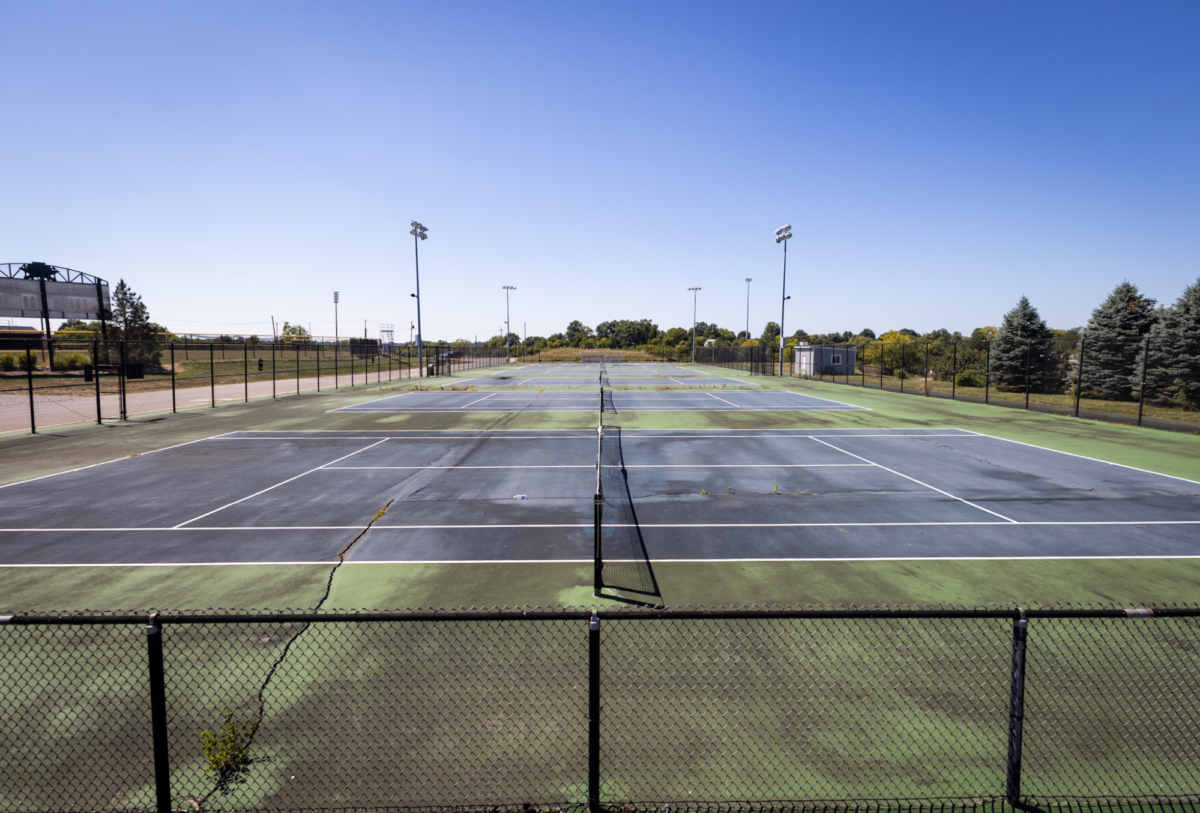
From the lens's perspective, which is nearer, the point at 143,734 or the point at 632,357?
the point at 143,734

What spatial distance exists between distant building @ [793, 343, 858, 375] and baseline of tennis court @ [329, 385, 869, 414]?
811 inches

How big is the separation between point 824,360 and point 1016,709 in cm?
6155

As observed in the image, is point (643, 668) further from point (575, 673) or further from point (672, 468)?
point (672, 468)

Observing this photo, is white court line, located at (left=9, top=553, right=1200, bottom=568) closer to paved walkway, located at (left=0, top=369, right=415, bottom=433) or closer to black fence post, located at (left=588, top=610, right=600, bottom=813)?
black fence post, located at (left=588, top=610, right=600, bottom=813)

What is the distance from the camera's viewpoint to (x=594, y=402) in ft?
112

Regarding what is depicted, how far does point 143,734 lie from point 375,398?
32.6 metres

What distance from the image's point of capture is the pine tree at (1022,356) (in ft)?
131

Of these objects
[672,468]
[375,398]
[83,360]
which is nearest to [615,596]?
[672,468]

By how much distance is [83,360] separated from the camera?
5416 cm

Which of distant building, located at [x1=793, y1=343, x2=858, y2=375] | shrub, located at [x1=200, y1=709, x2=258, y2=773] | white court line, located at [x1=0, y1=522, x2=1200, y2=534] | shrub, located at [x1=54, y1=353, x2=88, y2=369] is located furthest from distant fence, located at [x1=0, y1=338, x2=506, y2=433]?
distant building, located at [x1=793, y1=343, x2=858, y2=375]

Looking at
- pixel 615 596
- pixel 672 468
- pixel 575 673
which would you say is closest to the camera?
pixel 575 673

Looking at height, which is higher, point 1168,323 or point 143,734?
point 1168,323

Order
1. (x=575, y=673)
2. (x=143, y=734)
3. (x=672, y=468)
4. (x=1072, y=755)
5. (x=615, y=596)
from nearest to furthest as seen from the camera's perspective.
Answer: (x=1072, y=755) → (x=143, y=734) → (x=575, y=673) → (x=615, y=596) → (x=672, y=468)

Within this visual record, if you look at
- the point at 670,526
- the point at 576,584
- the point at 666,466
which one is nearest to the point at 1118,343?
the point at 666,466
